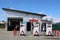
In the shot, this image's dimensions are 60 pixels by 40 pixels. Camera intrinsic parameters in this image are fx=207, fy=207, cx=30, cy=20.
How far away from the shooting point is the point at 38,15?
55.7 meters

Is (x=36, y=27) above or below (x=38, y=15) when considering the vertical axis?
below

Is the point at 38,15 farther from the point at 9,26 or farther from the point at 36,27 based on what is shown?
A: the point at 36,27

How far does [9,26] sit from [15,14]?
4.10 metres

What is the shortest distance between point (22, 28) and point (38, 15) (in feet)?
78.0

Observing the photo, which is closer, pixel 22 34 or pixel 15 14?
pixel 22 34

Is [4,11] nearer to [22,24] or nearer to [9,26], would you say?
[9,26]

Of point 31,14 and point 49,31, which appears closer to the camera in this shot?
point 49,31

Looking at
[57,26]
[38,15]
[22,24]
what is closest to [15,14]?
[38,15]

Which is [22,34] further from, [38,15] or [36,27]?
[38,15]

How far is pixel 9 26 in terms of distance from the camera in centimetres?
5569

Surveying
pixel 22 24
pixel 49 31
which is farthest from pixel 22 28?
pixel 49 31

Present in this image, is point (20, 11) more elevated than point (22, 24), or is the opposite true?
point (20, 11)

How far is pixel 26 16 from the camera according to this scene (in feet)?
178

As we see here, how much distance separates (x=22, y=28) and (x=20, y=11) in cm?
2152
